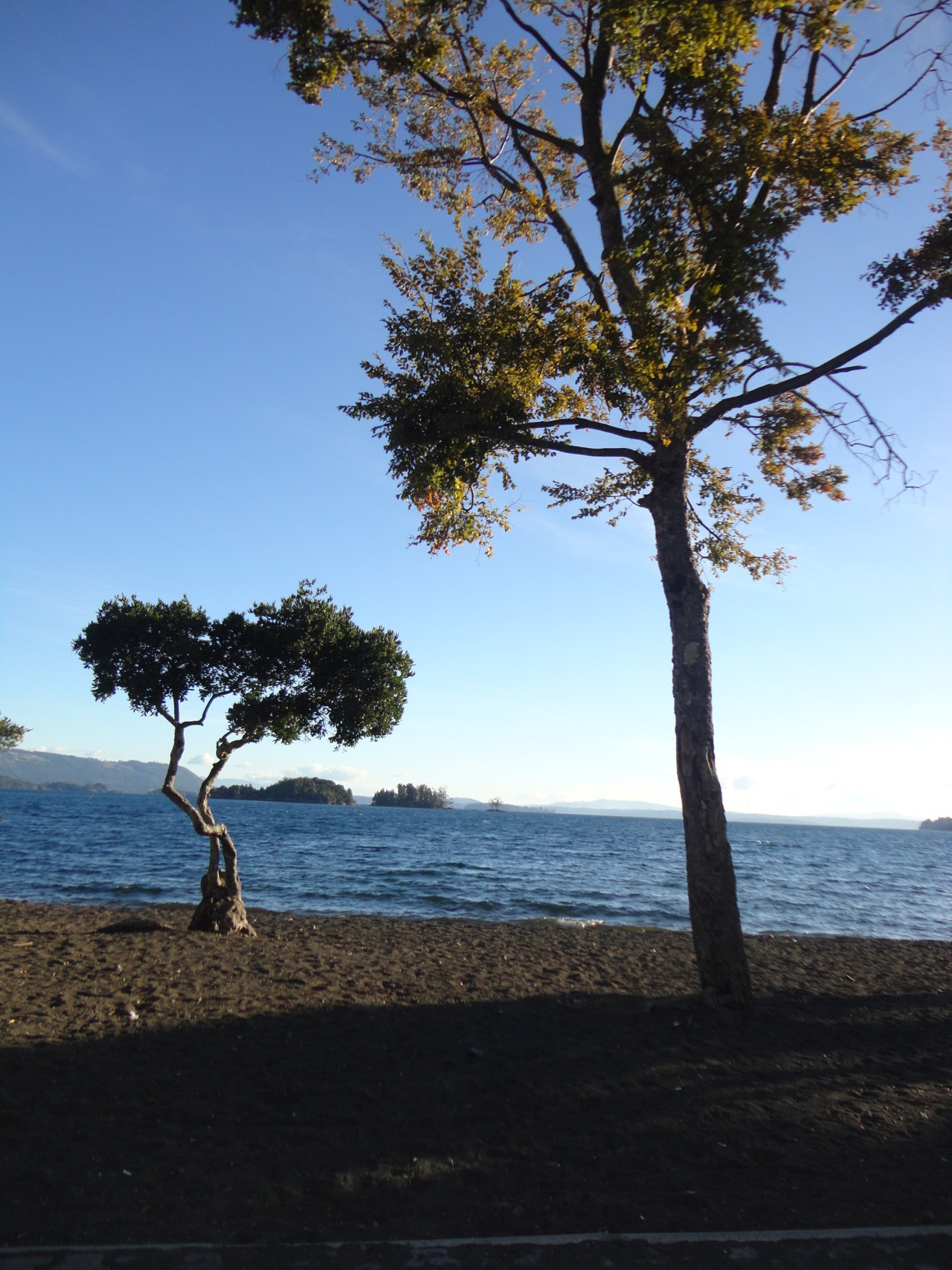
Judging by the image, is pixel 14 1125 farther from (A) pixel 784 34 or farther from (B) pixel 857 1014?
(A) pixel 784 34

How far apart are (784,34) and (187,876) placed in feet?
109

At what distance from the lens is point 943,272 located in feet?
35.9

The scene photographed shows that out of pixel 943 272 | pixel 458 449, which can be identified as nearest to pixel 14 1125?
pixel 458 449

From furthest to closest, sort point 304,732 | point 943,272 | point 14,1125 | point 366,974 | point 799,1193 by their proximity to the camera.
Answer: point 304,732
point 366,974
point 943,272
point 14,1125
point 799,1193

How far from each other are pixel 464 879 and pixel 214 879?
19.9 m

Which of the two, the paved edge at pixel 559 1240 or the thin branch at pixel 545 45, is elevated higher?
the thin branch at pixel 545 45

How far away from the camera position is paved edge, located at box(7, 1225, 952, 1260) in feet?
14.3

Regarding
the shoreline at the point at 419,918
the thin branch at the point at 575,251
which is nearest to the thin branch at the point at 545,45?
the thin branch at the point at 575,251

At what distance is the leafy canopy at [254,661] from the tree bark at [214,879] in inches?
57.4

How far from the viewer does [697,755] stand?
11.3 meters

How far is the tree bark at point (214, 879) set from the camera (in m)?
15.8

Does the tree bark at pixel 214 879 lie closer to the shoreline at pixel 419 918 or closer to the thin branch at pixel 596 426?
the shoreline at pixel 419 918

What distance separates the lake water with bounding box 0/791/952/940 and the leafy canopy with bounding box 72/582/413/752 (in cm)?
873

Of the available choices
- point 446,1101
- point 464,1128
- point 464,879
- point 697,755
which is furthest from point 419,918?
point 464,1128
